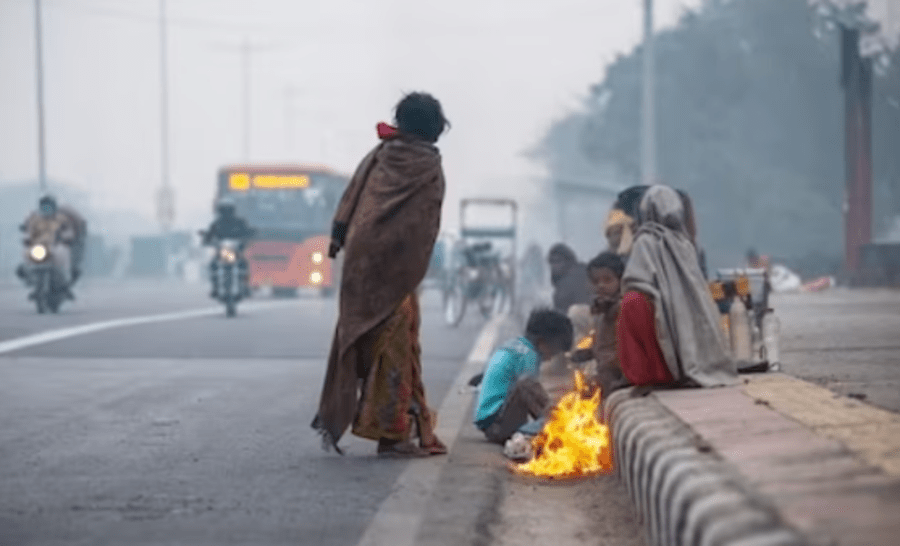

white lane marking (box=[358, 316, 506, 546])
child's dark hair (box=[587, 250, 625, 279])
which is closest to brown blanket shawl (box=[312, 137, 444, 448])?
white lane marking (box=[358, 316, 506, 546])

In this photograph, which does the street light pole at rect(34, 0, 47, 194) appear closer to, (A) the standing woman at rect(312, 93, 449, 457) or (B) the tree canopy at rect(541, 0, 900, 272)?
(B) the tree canopy at rect(541, 0, 900, 272)

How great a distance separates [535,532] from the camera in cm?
683

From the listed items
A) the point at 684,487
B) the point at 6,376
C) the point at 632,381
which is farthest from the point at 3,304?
the point at 684,487

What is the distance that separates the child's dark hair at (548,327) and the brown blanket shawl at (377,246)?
1.06m

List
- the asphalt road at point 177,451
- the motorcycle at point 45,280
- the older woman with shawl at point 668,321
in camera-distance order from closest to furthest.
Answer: the asphalt road at point 177,451 < the older woman with shawl at point 668,321 < the motorcycle at point 45,280

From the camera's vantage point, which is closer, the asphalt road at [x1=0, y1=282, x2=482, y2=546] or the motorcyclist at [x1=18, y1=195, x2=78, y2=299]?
the asphalt road at [x1=0, y1=282, x2=482, y2=546]

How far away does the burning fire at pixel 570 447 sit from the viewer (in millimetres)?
8422

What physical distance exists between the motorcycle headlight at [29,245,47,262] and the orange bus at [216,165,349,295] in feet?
41.9

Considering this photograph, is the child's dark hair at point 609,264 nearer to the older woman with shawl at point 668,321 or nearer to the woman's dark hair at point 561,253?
the older woman with shawl at point 668,321

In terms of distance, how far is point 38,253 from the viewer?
26.8 m

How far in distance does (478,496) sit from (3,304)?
2659 cm

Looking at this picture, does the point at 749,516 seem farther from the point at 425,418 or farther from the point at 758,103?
the point at 758,103

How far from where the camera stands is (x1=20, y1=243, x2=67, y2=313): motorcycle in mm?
26391

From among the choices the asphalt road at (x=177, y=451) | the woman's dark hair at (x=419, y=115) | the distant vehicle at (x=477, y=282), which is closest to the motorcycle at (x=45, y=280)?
the distant vehicle at (x=477, y=282)
